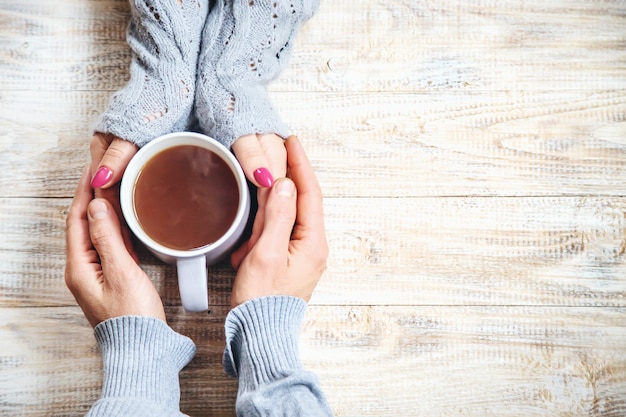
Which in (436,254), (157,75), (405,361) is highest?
(157,75)

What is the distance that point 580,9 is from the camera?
799 millimetres

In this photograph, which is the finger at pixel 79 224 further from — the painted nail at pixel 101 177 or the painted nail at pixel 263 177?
the painted nail at pixel 263 177

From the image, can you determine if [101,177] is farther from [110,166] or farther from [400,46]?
[400,46]

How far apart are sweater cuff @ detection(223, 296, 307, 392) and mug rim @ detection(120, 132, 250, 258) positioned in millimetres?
94

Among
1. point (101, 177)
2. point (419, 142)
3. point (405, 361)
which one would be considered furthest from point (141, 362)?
point (419, 142)

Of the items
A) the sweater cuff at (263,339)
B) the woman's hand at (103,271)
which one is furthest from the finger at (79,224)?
the sweater cuff at (263,339)

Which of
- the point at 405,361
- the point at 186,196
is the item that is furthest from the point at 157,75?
the point at 405,361

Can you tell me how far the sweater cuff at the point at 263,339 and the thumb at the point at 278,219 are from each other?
0.06 metres

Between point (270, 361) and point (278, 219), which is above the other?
point (278, 219)

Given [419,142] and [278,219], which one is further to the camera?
[419,142]

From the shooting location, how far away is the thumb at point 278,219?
0.66m

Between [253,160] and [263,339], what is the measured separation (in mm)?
218

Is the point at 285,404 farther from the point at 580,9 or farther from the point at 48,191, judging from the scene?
the point at 580,9

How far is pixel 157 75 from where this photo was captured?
2.31 ft
